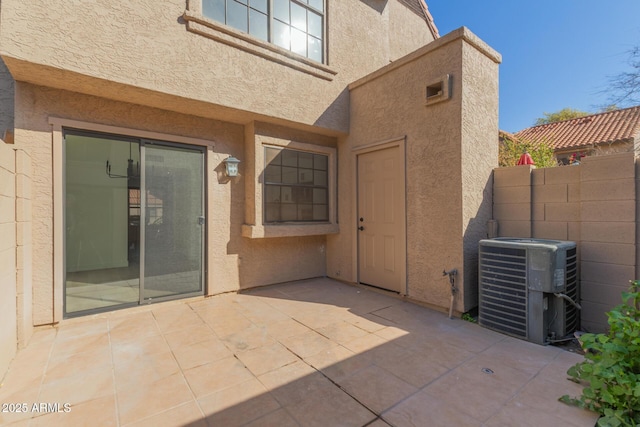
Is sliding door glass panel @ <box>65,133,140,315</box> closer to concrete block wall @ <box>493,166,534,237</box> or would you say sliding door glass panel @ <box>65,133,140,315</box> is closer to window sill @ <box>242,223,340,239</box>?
window sill @ <box>242,223,340,239</box>

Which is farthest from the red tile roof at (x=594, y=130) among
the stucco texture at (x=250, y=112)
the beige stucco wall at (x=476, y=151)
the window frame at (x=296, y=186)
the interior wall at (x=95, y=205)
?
the interior wall at (x=95, y=205)

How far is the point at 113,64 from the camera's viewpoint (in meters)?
4.05

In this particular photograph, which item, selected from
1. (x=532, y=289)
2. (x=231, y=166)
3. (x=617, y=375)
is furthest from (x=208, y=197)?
(x=617, y=375)

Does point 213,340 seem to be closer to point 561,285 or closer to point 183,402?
point 183,402

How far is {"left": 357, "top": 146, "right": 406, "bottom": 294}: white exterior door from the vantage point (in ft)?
18.6

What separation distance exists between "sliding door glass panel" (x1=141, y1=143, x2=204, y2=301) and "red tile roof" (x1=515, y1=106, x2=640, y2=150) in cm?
1196

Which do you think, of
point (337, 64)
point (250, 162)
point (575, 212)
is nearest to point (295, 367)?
point (250, 162)

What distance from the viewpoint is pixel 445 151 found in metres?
4.86

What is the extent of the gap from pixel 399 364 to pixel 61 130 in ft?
18.6

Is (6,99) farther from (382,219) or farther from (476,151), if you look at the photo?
(476,151)

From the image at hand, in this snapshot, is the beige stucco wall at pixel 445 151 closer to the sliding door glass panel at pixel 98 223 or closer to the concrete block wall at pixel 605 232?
the concrete block wall at pixel 605 232

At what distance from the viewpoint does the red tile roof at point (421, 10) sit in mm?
8897

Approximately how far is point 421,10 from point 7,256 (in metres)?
11.4

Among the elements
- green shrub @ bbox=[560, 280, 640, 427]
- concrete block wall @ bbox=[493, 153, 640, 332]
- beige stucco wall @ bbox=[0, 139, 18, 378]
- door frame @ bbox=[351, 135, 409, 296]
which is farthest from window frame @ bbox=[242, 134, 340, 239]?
green shrub @ bbox=[560, 280, 640, 427]
